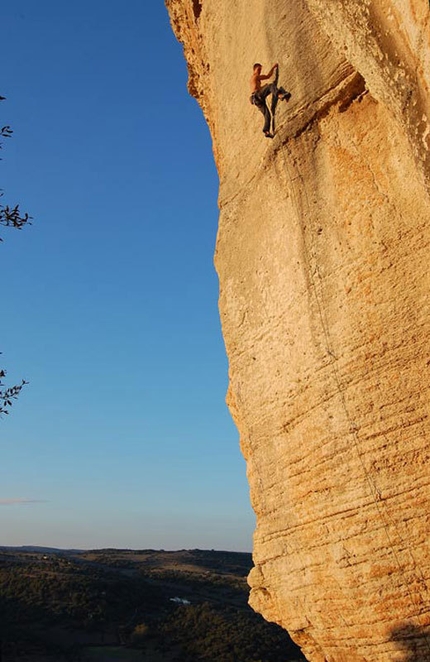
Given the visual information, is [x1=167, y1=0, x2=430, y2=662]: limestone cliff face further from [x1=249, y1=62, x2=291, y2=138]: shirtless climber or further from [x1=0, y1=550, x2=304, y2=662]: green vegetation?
[x1=0, y1=550, x2=304, y2=662]: green vegetation

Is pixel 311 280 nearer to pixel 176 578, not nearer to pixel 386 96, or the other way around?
pixel 386 96

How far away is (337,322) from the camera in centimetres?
620

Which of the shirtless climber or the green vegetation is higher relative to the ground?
the shirtless climber

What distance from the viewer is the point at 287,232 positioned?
6.94 metres

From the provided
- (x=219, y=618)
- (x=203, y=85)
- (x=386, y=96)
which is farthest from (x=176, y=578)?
(x=386, y=96)

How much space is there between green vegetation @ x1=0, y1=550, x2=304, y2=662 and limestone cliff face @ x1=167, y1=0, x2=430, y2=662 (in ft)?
70.8

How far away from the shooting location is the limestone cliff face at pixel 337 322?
5.36m

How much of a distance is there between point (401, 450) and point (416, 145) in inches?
105

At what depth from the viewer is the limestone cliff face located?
Answer: 536cm

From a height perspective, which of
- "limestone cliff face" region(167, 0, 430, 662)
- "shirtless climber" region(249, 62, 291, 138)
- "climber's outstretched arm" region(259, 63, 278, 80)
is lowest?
"limestone cliff face" region(167, 0, 430, 662)

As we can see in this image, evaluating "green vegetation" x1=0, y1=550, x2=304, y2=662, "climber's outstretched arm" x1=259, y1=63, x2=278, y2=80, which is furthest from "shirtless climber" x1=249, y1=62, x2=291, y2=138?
"green vegetation" x1=0, y1=550, x2=304, y2=662

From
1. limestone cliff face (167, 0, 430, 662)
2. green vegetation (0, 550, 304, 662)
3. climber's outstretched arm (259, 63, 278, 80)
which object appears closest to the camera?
limestone cliff face (167, 0, 430, 662)

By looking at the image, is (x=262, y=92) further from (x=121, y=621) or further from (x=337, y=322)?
(x=121, y=621)

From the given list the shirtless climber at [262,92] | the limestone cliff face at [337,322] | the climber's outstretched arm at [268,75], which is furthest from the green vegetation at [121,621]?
the climber's outstretched arm at [268,75]
